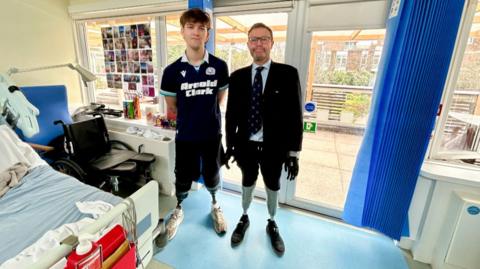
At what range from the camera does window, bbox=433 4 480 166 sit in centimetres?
153

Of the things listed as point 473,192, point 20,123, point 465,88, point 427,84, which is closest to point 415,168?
point 473,192

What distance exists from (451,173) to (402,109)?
23.1 inches

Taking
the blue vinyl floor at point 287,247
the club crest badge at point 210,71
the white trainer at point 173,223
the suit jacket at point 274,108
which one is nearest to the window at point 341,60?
the suit jacket at point 274,108

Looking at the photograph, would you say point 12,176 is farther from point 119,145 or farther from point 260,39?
point 260,39

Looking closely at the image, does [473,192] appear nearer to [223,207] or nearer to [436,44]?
[436,44]

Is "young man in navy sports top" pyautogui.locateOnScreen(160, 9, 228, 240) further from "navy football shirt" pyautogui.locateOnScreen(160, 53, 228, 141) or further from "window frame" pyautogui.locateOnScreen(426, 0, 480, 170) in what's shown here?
"window frame" pyautogui.locateOnScreen(426, 0, 480, 170)

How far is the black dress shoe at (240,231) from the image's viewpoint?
5.85ft

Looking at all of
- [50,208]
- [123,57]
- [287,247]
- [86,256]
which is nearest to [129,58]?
[123,57]

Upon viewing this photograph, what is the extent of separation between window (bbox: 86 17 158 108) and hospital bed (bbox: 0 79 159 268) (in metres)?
1.39

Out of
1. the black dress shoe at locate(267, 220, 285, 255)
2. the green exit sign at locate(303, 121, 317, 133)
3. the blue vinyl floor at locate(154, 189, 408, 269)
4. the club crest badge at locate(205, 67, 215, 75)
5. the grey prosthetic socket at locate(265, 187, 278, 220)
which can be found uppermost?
the club crest badge at locate(205, 67, 215, 75)

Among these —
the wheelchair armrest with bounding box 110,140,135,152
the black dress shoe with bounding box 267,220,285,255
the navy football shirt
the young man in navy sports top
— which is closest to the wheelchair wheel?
the wheelchair armrest with bounding box 110,140,135,152

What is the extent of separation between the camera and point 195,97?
169cm

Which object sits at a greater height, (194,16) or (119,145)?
(194,16)

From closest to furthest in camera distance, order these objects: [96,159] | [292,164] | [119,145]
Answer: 1. [292,164]
2. [96,159]
3. [119,145]
